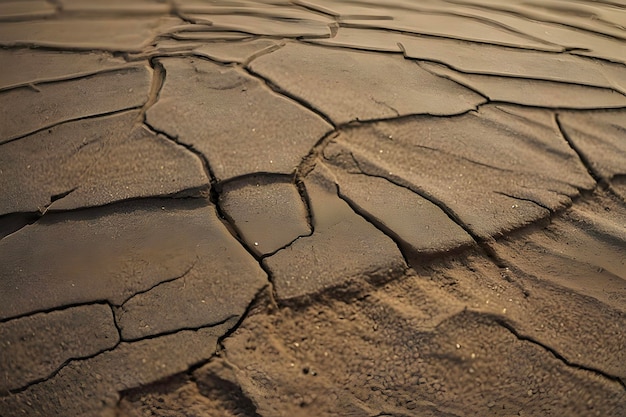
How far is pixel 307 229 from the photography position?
5.52 ft

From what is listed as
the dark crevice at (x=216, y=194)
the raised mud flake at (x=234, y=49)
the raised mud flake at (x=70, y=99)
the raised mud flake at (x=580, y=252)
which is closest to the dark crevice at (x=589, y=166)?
the raised mud flake at (x=580, y=252)

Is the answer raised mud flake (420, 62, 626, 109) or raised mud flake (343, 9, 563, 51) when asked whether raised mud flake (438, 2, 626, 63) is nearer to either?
raised mud flake (343, 9, 563, 51)

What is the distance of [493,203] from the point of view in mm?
1807

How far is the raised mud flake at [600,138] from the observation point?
2.01 meters

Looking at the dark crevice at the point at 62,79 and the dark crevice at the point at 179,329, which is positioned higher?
the dark crevice at the point at 62,79

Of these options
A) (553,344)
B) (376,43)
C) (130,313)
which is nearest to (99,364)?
(130,313)

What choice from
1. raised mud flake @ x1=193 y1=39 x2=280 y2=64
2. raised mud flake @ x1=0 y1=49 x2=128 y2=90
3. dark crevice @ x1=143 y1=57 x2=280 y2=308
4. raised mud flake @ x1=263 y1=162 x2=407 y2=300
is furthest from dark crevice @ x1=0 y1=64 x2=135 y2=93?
raised mud flake @ x1=263 y1=162 x2=407 y2=300

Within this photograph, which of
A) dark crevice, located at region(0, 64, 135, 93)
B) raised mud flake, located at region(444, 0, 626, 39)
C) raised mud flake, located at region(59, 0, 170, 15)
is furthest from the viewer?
raised mud flake, located at region(444, 0, 626, 39)

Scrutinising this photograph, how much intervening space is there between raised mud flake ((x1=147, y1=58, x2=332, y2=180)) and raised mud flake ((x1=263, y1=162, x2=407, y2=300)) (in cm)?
28

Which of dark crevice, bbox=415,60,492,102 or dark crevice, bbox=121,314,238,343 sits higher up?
dark crevice, bbox=415,60,492,102

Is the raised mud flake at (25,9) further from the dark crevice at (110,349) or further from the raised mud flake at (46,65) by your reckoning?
the dark crevice at (110,349)

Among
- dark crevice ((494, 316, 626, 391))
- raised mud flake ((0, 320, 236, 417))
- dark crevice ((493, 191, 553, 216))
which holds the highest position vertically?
dark crevice ((493, 191, 553, 216))

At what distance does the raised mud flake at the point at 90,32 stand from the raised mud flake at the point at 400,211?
1.35 meters

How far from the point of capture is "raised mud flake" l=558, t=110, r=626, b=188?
6.59ft
